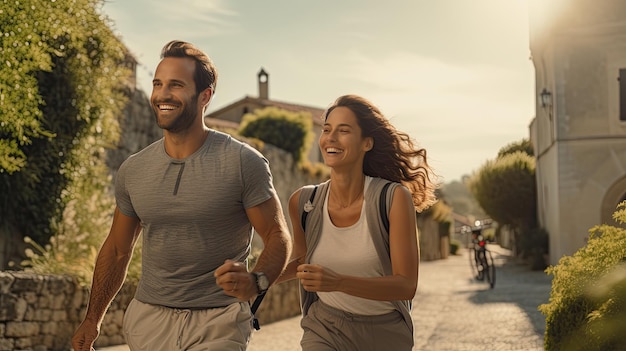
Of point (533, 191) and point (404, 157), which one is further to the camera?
point (533, 191)

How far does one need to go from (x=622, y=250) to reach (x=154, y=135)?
1213 cm

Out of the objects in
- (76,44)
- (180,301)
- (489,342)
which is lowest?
(489,342)

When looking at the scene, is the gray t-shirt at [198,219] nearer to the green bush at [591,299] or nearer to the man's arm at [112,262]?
the man's arm at [112,262]

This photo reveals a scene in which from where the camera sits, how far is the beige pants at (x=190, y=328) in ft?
12.0

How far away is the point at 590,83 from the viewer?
24688mm

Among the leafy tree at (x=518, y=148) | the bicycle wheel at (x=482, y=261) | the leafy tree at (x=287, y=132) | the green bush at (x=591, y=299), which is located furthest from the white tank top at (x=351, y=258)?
the leafy tree at (x=518, y=148)

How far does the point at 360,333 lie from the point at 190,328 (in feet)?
2.27

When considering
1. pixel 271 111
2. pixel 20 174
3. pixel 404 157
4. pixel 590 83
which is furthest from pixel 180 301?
pixel 271 111

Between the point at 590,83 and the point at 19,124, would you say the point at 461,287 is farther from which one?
the point at 19,124

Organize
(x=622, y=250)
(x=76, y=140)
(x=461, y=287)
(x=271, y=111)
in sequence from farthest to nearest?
(x=271, y=111) → (x=461, y=287) → (x=76, y=140) → (x=622, y=250)

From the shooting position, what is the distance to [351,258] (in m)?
3.71

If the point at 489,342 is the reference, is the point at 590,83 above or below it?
above

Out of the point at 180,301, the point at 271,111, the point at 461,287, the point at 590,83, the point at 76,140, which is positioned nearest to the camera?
the point at 180,301

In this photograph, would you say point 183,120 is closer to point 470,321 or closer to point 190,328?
point 190,328
